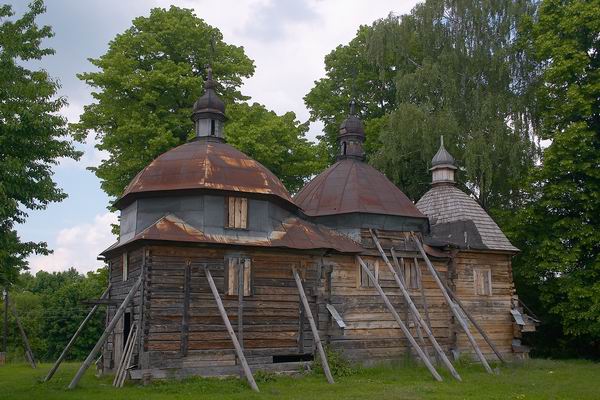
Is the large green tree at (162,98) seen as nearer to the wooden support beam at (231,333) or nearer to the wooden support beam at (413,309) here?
the wooden support beam at (413,309)

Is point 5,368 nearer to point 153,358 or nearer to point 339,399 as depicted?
point 153,358

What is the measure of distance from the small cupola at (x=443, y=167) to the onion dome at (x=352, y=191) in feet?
12.8

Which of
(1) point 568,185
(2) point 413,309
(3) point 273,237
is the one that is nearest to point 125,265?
(3) point 273,237

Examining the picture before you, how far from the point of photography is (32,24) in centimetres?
1673

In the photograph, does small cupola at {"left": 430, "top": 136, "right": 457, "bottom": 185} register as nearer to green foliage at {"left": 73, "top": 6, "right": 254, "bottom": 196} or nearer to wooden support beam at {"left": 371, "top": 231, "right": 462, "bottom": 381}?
wooden support beam at {"left": 371, "top": 231, "right": 462, "bottom": 381}

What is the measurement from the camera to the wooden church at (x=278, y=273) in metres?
18.6

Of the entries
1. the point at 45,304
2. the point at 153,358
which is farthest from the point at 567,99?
the point at 45,304

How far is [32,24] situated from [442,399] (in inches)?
525

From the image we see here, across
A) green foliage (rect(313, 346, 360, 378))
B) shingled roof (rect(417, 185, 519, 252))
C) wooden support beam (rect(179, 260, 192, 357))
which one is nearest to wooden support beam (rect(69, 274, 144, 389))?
wooden support beam (rect(179, 260, 192, 357))

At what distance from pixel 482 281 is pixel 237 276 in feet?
33.2

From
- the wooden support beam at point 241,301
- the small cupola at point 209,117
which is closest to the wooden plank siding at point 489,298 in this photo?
the wooden support beam at point 241,301

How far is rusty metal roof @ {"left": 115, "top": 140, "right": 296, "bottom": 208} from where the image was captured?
19812 mm

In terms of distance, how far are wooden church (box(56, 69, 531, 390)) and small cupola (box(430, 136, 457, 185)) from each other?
2556 millimetres

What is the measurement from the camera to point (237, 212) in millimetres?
20031
